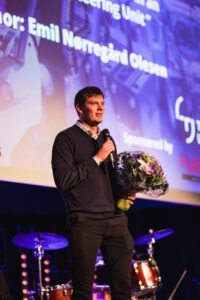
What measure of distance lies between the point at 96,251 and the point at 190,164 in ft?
8.54

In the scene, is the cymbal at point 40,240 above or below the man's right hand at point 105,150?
below

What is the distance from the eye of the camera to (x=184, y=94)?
561 cm

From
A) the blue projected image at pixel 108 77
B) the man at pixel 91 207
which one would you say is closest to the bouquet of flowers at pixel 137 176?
the man at pixel 91 207

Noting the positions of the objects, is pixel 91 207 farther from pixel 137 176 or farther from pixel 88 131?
pixel 88 131

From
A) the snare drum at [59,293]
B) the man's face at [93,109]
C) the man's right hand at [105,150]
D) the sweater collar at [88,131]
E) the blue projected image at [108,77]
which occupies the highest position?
the blue projected image at [108,77]

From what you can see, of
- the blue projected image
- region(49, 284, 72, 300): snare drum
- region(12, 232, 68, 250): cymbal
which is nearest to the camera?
the blue projected image

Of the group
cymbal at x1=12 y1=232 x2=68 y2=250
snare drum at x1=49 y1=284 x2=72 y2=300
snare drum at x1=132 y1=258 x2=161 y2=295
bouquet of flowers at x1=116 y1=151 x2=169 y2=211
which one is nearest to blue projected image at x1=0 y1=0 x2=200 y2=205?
cymbal at x1=12 y1=232 x2=68 y2=250

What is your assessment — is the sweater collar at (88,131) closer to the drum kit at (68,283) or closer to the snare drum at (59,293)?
the drum kit at (68,283)

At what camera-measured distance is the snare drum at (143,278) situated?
5.41m

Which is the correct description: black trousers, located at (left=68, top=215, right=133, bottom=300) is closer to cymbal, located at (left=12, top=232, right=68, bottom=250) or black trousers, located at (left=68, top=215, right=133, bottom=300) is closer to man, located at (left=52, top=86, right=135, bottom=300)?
man, located at (left=52, top=86, right=135, bottom=300)

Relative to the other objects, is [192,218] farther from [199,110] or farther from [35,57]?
[35,57]

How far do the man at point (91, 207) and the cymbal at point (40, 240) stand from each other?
1.62 meters

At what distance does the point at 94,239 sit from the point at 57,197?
9.71 ft

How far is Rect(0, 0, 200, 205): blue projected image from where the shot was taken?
4.30 metres
